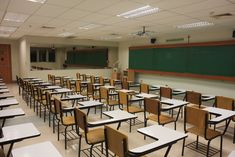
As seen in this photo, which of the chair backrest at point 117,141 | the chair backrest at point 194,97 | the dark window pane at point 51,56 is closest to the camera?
the chair backrest at point 117,141

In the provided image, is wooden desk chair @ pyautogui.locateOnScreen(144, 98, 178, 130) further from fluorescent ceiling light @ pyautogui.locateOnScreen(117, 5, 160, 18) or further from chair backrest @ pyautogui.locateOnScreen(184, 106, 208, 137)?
fluorescent ceiling light @ pyautogui.locateOnScreen(117, 5, 160, 18)

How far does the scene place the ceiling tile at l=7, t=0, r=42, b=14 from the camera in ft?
14.6

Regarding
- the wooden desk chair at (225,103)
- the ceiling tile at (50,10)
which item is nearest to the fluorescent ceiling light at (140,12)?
the ceiling tile at (50,10)

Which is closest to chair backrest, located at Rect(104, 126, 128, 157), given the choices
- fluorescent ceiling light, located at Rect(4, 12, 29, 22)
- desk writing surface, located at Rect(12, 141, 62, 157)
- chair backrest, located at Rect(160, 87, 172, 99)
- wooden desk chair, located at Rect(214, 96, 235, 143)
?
desk writing surface, located at Rect(12, 141, 62, 157)

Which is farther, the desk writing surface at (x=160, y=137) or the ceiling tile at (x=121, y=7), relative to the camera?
the ceiling tile at (x=121, y=7)

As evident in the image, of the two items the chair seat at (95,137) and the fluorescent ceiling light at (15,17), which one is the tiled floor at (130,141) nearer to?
the chair seat at (95,137)

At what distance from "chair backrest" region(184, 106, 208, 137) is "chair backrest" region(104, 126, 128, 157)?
5.47 ft

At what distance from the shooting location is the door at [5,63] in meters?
12.9

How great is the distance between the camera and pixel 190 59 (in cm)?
867

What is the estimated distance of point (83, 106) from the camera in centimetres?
391

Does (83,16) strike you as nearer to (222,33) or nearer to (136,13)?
(136,13)

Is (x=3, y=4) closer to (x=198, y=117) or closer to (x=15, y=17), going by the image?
(x=15, y=17)

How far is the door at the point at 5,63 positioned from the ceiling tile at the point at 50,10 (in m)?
9.10

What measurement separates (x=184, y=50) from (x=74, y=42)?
6.79 meters
